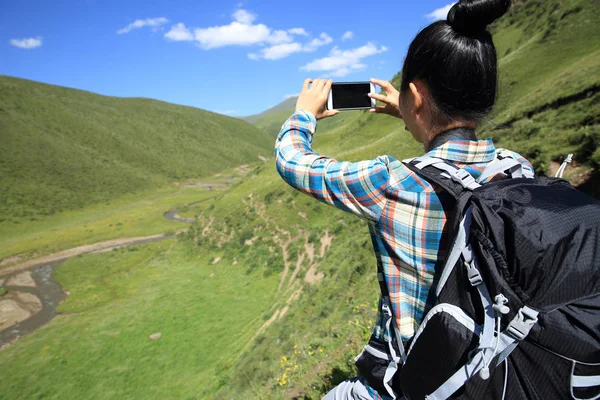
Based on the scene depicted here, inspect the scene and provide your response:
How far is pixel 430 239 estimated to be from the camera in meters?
1.54

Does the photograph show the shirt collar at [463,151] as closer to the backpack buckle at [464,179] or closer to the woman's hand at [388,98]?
the backpack buckle at [464,179]

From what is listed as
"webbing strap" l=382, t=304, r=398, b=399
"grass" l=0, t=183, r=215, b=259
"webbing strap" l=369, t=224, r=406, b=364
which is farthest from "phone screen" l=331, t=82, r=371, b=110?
"grass" l=0, t=183, r=215, b=259

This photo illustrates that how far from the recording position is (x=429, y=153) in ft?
5.33

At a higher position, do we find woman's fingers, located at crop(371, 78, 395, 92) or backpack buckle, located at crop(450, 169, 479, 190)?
woman's fingers, located at crop(371, 78, 395, 92)

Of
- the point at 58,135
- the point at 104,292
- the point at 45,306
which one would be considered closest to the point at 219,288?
the point at 104,292

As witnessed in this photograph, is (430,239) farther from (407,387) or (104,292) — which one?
(104,292)

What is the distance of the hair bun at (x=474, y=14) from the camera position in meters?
1.47

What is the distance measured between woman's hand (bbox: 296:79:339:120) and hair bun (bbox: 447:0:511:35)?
2.33ft

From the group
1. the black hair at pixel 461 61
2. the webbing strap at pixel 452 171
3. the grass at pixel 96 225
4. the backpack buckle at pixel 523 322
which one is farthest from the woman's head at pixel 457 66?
the grass at pixel 96 225

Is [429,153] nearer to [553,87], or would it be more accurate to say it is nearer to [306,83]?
[306,83]

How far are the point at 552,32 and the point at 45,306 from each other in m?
45.4

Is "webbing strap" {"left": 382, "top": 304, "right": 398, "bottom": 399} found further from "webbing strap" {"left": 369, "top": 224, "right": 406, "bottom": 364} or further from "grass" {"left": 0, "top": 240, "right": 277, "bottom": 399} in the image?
"grass" {"left": 0, "top": 240, "right": 277, "bottom": 399}

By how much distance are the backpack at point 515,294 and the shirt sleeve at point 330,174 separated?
208 millimetres

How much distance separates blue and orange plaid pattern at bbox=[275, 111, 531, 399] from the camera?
59.0 inches
